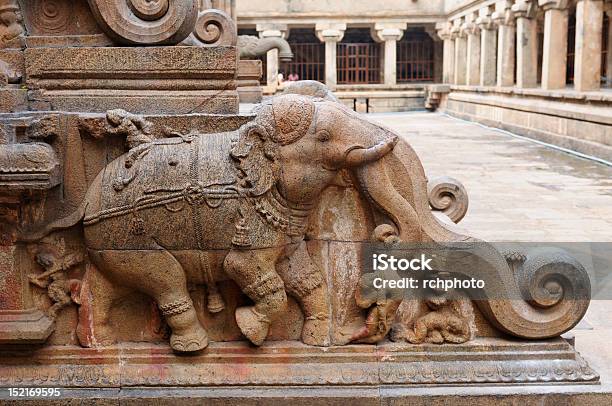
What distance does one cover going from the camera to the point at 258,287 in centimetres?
312

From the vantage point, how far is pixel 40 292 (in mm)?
3248

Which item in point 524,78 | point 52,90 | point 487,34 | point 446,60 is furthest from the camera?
point 446,60

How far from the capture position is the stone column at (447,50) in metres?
29.0

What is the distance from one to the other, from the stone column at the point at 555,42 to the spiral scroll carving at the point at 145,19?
15.1 m

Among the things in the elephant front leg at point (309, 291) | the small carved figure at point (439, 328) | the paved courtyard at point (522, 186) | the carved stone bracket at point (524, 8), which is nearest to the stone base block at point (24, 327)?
the elephant front leg at point (309, 291)

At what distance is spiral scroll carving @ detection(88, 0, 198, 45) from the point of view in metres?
3.35

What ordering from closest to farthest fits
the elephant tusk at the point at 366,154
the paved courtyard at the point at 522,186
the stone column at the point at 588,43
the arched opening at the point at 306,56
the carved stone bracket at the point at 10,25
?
the elephant tusk at the point at 366,154
the carved stone bracket at the point at 10,25
the paved courtyard at the point at 522,186
the stone column at the point at 588,43
the arched opening at the point at 306,56

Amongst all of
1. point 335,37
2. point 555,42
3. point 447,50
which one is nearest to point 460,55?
point 447,50

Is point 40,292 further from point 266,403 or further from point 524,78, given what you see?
point 524,78

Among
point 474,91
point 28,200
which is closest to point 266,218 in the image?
point 28,200

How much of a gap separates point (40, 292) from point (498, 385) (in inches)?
72.1

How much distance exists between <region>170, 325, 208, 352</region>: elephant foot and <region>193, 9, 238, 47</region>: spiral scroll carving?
1296 mm

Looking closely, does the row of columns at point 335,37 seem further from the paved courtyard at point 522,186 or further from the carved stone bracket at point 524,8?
the paved courtyard at point 522,186

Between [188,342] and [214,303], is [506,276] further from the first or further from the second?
[188,342]
